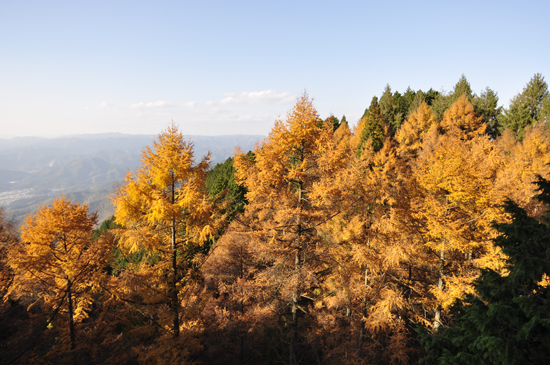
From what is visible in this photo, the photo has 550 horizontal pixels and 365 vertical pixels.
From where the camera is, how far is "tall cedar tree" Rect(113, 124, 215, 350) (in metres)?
9.72

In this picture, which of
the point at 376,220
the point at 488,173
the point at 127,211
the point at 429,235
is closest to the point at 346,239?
the point at 376,220

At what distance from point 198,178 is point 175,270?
4.08 m

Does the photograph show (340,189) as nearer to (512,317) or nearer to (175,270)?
(512,317)

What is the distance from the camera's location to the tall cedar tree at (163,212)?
31.9 feet

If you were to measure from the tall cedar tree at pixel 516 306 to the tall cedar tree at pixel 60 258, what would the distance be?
38.7 feet

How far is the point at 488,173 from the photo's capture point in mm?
10992

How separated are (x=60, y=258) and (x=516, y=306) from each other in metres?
14.4

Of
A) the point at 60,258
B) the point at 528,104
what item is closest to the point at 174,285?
the point at 60,258

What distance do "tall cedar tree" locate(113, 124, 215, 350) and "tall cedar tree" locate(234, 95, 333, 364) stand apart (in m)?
2.24

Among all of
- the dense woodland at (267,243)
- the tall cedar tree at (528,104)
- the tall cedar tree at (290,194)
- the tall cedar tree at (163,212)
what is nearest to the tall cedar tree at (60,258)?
the dense woodland at (267,243)

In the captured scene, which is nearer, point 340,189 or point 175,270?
point 340,189

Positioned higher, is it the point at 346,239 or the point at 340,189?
the point at 340,189

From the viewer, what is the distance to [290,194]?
1104cm

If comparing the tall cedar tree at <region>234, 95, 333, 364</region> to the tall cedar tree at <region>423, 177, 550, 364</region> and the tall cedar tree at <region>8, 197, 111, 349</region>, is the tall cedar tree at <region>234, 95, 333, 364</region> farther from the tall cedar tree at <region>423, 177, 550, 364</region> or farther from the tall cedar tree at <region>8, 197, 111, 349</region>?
the tall cedar tree at <region>8, 197, 111, 349</region>
